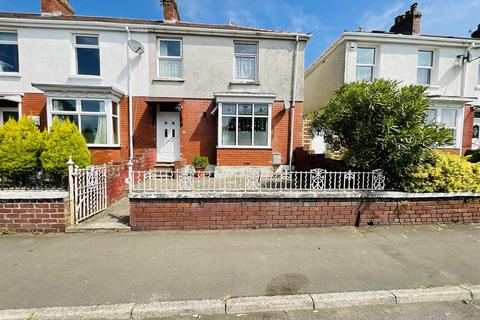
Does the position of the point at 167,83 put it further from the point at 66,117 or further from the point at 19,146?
the point at 19,146

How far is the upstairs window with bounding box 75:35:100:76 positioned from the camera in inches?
386

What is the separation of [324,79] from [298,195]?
1013cm

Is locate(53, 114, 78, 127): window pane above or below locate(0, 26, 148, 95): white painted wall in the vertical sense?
below

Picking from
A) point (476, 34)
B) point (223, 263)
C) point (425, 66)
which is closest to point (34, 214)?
point (223, 263)

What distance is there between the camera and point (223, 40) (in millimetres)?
10031

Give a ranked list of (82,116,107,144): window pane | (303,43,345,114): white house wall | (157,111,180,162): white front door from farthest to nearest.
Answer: (303,43,345,114): white house wall < (157,111,180,162): white front door < (82,116,107,144): window pane

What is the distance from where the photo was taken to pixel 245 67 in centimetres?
1035

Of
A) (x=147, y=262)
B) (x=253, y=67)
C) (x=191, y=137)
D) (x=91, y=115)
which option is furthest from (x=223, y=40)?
(x=147, y=262)

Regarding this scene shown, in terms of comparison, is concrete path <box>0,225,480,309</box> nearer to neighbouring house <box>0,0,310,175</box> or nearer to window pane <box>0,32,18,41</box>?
neighbouring house <box>0,0,310,175</box>

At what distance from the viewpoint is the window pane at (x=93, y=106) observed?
9039mm

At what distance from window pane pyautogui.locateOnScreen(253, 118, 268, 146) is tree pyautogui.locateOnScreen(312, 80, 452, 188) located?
4.55 metres

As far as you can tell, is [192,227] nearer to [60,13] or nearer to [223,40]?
[223,40]

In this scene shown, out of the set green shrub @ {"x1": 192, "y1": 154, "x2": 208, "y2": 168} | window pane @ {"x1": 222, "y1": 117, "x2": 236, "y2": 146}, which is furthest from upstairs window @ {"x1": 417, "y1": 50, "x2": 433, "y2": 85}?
green shrub @ {"x1": 192, "y1": 154, "x2": 208, "y2": 168}

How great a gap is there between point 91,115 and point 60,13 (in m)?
5.92
